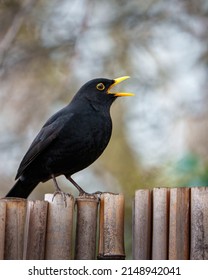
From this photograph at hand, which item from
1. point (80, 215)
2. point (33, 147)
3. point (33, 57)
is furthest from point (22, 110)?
point (80, 215)

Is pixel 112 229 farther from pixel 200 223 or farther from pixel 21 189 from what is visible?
pixel 21 189

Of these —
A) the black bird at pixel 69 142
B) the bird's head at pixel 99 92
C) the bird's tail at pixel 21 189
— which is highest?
the bird's head at pixel 99 92

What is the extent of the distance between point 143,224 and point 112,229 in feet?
0.51

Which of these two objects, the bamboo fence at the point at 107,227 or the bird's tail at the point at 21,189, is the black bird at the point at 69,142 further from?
the bamboo fence at the point at 107,227

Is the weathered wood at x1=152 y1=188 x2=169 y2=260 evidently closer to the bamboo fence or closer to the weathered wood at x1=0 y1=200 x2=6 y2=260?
the bamboo fence

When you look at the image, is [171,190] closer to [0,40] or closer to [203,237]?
[203,237]

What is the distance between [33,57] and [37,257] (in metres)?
4.66

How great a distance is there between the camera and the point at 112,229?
12.0ft

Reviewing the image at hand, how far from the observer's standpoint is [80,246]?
374 cm

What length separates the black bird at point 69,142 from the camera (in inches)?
199

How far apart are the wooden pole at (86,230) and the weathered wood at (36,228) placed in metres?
0.19

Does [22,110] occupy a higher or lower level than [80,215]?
higher

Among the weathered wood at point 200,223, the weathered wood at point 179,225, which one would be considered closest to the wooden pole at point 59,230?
the weathered wood at point 179,225

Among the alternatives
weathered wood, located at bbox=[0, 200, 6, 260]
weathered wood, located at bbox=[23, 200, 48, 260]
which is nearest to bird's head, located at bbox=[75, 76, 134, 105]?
weathered wood, located at bbox=[23, 200, 48, 260]
